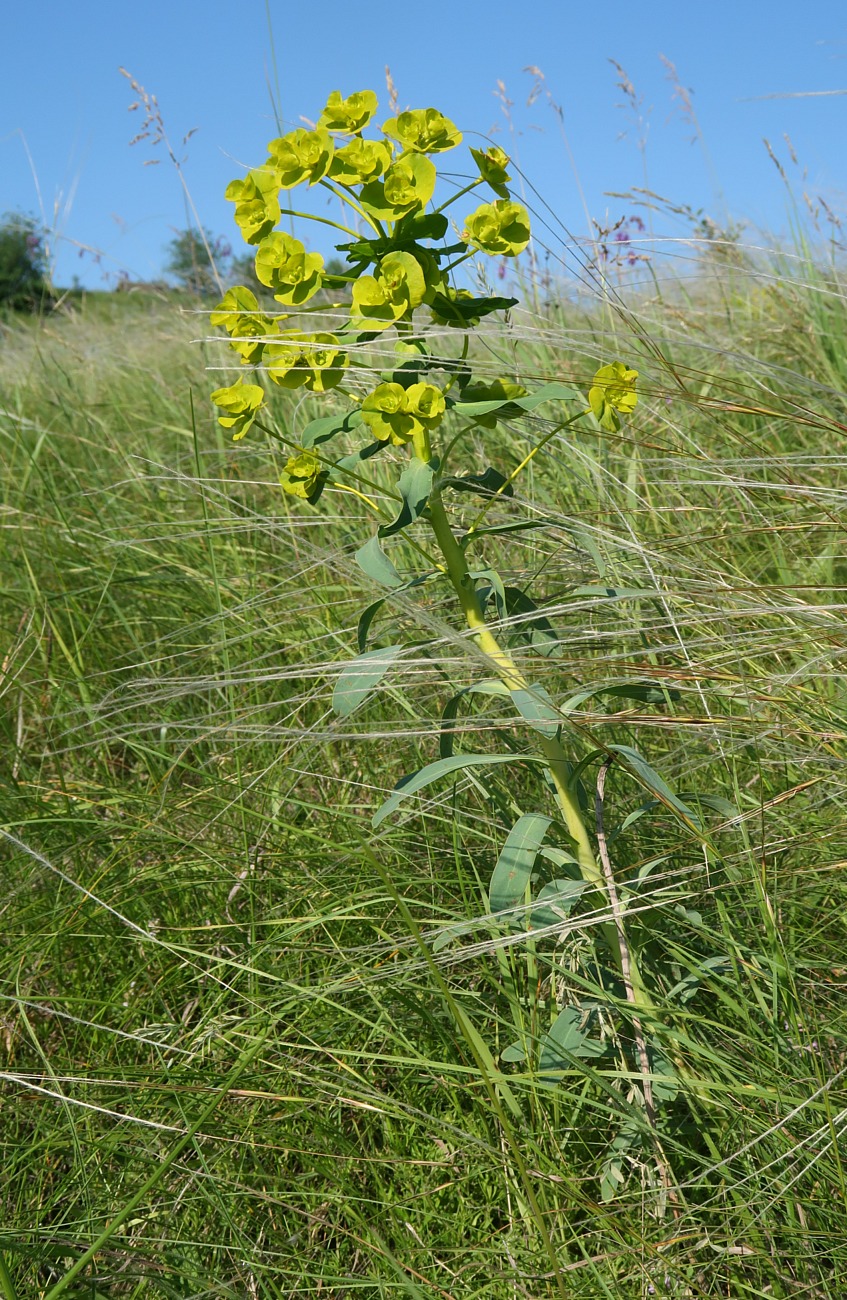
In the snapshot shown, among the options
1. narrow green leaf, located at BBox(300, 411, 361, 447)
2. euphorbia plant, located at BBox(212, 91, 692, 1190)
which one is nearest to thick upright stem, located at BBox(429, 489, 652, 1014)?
euphorbia plant, located at BBox(212, 91, 692, 1190)

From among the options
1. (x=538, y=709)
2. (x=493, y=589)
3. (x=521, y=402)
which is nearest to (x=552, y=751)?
(x=538, y=709)

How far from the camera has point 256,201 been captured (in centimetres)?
96

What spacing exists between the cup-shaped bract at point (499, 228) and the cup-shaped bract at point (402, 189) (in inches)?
2.3

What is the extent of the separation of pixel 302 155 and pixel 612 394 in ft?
1.24

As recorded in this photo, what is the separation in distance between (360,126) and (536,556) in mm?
837

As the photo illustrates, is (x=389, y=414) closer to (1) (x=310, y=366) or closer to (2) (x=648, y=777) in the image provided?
(1) (x=310, y=366)

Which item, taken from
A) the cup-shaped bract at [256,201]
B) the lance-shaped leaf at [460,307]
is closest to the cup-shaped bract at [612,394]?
the lance-shaped leaf at [460,307]

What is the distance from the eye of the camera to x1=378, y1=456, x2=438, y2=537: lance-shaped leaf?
3.10ft

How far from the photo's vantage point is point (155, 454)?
259 centimetres

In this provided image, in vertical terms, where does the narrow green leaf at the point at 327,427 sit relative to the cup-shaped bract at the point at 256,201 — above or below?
below

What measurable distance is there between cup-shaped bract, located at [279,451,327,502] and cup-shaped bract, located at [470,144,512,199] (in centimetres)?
32

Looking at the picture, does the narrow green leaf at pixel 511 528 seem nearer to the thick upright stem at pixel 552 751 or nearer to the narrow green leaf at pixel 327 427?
the thick upright stem at pixel 552 751

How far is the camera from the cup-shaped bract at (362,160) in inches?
36.5

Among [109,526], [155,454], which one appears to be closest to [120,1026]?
[109,526]
